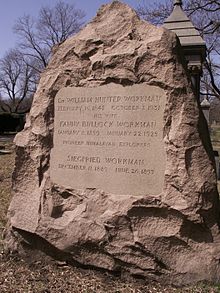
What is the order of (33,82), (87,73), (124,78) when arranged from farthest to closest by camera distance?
1. (33,82)
2. (87,73)
3. (124,78)

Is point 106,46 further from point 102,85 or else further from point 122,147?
point 122,147

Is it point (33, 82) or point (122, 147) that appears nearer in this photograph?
point (122, 147)

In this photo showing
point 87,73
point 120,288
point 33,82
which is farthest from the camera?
point 33,82

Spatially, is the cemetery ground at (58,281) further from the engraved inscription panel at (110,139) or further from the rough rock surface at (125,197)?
the engraved inscription panel at (110,139)

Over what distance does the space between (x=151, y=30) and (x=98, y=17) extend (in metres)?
0.72

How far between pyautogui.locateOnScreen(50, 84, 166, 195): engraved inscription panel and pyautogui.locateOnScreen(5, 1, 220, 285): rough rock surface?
0.09 metres

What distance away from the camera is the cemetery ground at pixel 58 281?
3701 millimetres

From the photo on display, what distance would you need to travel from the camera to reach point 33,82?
191 ft

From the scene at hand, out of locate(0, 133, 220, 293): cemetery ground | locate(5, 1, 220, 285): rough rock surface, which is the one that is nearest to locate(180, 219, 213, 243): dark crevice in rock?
locate(5, 1, 220, 285): rough rock surface

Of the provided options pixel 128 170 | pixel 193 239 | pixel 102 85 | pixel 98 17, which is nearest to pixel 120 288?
pixel 193 239

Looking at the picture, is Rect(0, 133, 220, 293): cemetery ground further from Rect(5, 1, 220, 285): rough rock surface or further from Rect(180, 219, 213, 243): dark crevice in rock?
Rect(180, 219, 213, 243): dark crevice in rock

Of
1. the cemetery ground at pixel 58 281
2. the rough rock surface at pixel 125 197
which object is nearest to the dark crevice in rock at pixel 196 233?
the rough rock surface at pixel 125 197

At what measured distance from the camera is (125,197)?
13.0 ft

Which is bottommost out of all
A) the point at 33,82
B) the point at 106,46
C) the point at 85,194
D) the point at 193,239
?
the point at 193,239
